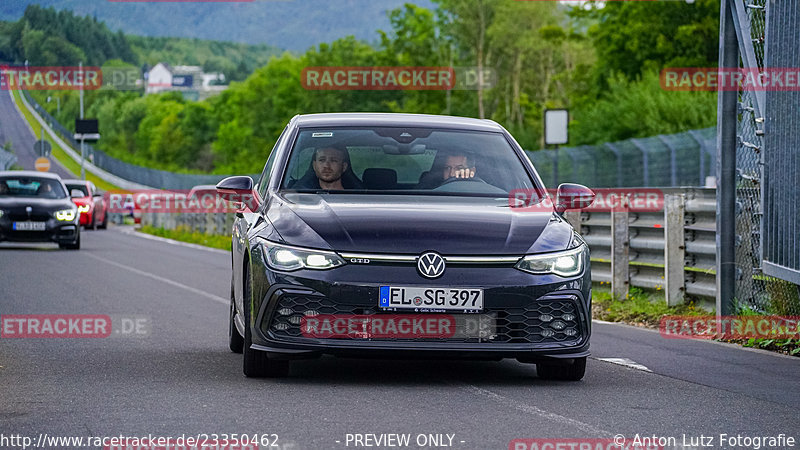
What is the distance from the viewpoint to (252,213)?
8672 millimetres

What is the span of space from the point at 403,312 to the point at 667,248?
21.7ft

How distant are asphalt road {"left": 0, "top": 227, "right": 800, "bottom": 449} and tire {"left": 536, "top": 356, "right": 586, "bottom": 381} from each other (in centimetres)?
9

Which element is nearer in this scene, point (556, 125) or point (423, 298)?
point (423, 298)

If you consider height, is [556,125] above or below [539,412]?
above

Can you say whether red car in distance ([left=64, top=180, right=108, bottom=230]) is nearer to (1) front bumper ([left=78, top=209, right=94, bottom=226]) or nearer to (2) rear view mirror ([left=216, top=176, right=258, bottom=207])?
(1) front bumper ([left=78, top=209, right=94, bottom=226])

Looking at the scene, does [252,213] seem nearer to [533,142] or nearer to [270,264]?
[270,264]

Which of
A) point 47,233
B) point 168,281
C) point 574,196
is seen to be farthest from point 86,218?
point 574,196

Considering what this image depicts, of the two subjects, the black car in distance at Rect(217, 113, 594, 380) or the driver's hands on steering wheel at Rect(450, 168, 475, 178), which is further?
the driver's hands on steering wheel at Rect(450, 168, 475, 178)

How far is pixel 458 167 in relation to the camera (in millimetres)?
8648

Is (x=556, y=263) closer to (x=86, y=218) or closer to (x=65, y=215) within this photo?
Result: (x=65, y=215)

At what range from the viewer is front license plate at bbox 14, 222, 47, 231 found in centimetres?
2570

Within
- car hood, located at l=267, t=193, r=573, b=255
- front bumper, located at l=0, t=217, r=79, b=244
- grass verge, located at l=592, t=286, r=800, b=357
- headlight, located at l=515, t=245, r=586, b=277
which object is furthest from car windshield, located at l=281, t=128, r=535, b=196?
front bumper, located at l=0, t=217, r=79, b=244

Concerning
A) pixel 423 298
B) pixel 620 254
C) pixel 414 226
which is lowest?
pixel 620 254

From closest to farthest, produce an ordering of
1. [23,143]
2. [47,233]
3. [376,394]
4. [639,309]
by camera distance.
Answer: [376,394] < [639,309] < [47,233] < [23,143]
